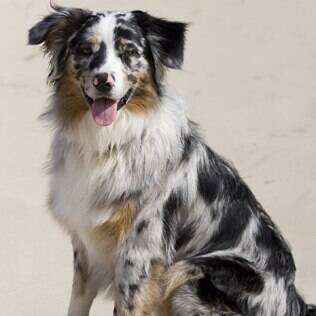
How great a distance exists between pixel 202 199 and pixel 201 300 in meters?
0.61

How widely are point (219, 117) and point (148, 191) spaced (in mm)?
4275

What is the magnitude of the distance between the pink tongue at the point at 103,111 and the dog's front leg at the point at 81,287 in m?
0.88

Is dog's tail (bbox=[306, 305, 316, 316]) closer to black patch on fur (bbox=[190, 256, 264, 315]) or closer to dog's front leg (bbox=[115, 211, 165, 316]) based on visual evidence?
black patch on fur (bbox=[190, 256, 264, 315])

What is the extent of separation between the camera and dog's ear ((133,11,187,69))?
6230mm

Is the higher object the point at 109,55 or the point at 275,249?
the point at 109,55

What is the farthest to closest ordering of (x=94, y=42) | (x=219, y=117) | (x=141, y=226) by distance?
(x=219, y=117) → (x=141, y=226) → (x=94, y=42)

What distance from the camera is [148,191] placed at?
6.28m

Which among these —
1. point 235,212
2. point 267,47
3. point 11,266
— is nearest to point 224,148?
point 267,47

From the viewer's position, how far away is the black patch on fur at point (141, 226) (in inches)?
244

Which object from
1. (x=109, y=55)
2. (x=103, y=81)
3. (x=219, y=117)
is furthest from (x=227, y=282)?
(x=219, y=117)

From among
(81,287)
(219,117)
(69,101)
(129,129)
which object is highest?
(69,101)

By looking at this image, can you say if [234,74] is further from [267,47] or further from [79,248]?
[79,248]

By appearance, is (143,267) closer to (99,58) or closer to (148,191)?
(148,191)

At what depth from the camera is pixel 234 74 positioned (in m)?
11.0
